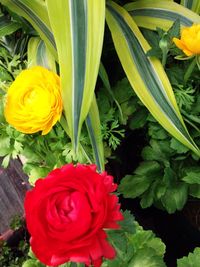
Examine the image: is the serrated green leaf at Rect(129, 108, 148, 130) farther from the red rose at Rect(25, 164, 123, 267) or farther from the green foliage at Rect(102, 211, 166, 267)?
the red rose at Rect(25, 164, 123, 267)

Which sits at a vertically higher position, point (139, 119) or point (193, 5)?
point (193, 5)

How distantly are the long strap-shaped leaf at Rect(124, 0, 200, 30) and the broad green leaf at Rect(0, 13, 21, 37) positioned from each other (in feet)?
0.76

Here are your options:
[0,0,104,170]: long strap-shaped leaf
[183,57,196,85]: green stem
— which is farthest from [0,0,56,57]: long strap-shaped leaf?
[183,57,196,85]: green stem

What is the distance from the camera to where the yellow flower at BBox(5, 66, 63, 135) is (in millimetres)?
806

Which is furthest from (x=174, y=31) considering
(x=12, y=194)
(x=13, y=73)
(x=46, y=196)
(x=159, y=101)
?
(x=12, y=194)

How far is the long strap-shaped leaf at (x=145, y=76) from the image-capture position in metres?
0.81

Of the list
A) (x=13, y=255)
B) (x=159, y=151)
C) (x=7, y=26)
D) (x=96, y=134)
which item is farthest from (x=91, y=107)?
(x=13, y=255)

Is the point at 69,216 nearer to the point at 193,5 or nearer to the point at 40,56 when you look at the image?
the point at 40,56

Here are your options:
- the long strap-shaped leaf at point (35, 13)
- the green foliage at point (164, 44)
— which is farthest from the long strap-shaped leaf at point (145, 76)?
the long strap-shaped leaf at point (35, 13)

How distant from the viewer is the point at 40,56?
0.94m

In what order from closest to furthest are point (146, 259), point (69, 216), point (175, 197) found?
point (69, 216)
point (146, 259)
point (175, 197)

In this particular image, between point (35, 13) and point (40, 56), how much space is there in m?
0.08

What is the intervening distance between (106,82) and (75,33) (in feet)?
0.43

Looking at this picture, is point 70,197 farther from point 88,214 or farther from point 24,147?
point 24,147
